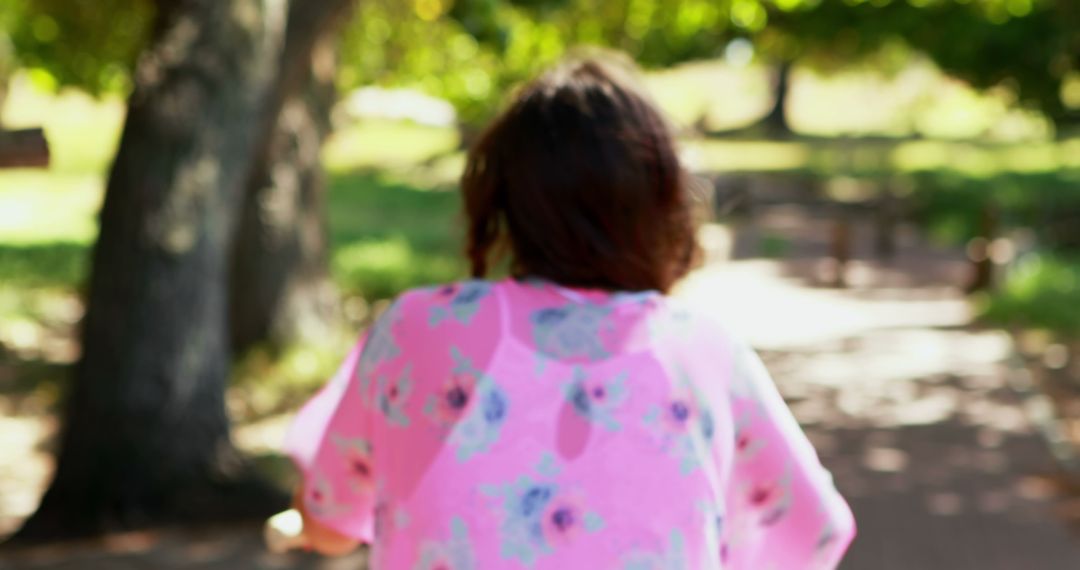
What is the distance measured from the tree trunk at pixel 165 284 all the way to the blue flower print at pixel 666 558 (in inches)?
275

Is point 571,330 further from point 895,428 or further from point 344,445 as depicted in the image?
point 895,428

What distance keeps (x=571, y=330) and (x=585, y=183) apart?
20cm

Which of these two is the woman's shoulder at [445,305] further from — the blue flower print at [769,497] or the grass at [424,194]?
the blue flower print at [769,497]

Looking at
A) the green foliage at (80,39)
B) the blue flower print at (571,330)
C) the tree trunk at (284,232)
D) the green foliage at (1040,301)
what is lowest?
the green foliage at (1040,301)

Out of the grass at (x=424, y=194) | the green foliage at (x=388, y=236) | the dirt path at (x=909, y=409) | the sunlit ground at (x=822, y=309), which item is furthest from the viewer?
the green foliage at (x=388, y=236)

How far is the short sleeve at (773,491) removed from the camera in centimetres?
219

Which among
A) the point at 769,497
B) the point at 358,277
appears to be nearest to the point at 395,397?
the point at 769,497

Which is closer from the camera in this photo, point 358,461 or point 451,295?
point 451,295

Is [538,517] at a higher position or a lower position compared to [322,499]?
higher

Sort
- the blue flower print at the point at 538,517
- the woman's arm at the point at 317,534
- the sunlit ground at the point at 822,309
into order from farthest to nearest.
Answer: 1. the sunlit ground at the point at 822,309
2. the woman's arm at the point at 317,534
3. the blue flower print at the point at 538,517

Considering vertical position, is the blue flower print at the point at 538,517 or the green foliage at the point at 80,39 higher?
the blue flower print at the point at 538,517

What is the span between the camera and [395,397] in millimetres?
2201

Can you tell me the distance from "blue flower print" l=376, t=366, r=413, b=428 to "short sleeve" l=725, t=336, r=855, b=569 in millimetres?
439

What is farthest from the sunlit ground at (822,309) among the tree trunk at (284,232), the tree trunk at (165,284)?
the tree trunk at (165,284)
